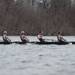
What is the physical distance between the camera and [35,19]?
78250 mm

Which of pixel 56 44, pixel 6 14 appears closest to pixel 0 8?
pixel 6 14

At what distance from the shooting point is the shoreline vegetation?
7394 cm

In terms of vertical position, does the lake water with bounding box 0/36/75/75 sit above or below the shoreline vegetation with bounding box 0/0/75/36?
below

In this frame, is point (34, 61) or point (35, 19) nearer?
point (34, 61)

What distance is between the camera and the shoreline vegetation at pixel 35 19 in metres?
73.9

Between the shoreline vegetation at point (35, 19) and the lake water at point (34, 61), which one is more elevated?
the shoreline vegetation at point (35, 19)

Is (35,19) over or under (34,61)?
over

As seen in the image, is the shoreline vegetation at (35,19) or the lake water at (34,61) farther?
the shoreline vegetation at (35,19)

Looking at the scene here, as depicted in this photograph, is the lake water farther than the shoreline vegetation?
No

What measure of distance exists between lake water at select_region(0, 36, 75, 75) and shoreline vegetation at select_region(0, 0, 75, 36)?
26.4 metres

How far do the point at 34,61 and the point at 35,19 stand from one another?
4383 centimetres

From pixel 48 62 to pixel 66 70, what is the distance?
13.5 feet

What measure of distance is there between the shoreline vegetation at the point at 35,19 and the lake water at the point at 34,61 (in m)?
26.4

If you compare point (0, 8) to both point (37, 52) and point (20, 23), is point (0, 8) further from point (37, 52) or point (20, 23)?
point (37, 52)
